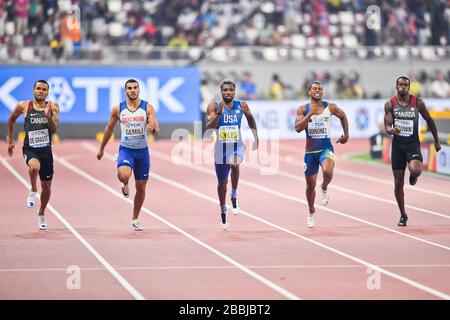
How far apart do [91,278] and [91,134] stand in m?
23.4

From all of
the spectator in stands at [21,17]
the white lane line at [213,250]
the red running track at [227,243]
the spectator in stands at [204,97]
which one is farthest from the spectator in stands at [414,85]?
the white lane line at [213,250]

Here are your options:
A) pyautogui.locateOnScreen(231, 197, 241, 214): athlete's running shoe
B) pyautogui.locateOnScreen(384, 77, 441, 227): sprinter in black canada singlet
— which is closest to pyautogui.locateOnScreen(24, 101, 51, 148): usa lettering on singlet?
pyautogui.locateOnScreen(231, 197, 241, 214): athlete's running shoe

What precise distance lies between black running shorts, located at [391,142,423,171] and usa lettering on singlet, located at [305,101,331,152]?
0.98 m

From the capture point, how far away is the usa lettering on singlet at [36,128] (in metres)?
14.9

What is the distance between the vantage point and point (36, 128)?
14953mm

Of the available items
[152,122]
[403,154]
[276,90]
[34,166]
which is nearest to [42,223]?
[34,166]

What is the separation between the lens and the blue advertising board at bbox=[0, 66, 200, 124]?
33375 mm

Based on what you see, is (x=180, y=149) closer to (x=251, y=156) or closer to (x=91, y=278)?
(x=251, y=156)

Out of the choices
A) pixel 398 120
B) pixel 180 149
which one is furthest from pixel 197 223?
pixel 180 149

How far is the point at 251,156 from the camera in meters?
29.0

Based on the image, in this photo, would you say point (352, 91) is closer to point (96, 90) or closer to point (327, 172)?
point (96, 90)

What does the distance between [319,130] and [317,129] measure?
0.10 feet

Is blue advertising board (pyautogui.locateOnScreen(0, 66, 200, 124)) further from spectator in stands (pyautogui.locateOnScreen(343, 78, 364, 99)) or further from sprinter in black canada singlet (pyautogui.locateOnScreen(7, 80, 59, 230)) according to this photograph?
sprinter in black canada singlet (pyautogui.locateOnScreen(7, 80, 59, 230))

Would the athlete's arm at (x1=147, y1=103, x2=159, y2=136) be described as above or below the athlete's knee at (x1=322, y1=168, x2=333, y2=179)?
above
